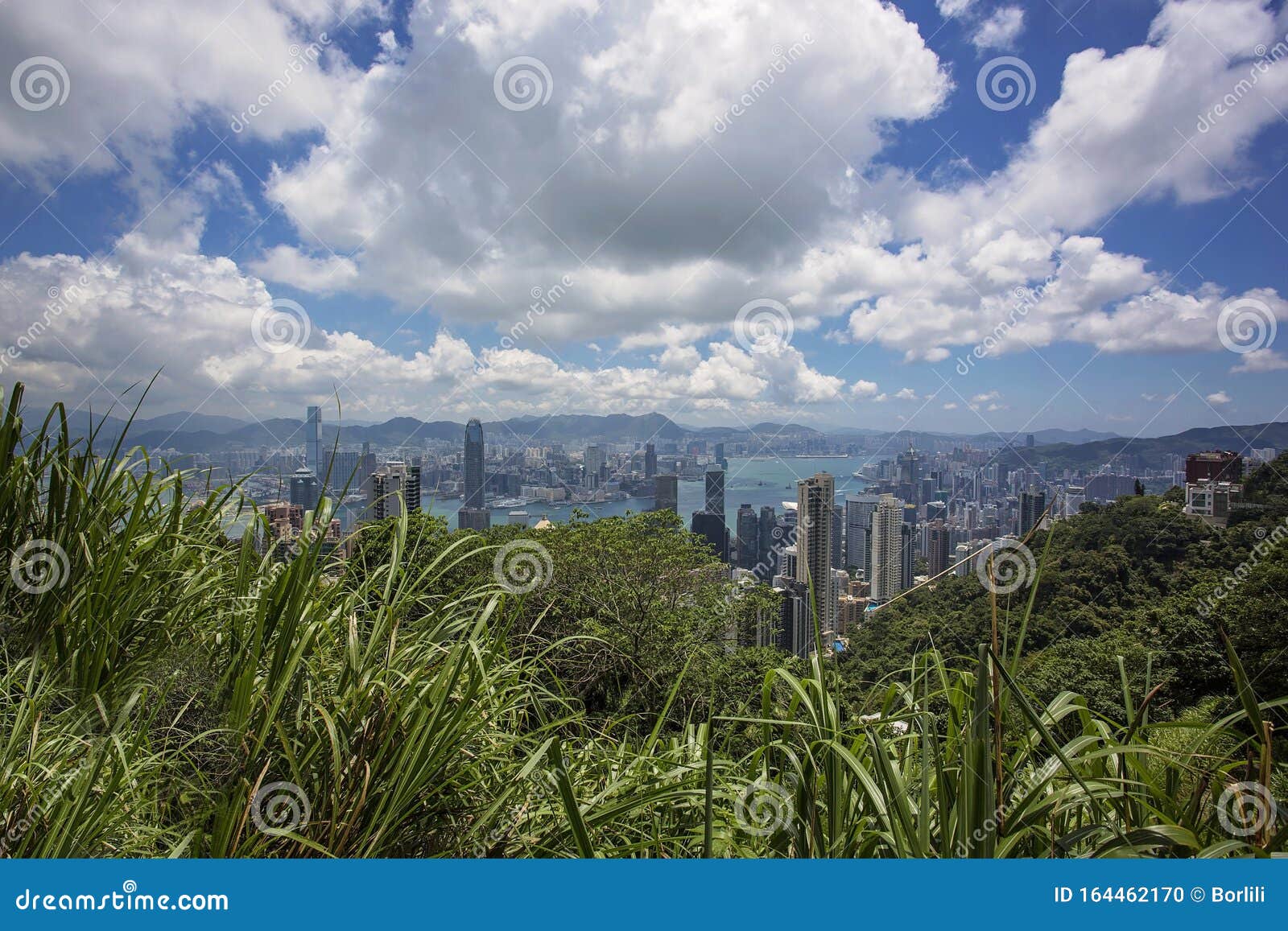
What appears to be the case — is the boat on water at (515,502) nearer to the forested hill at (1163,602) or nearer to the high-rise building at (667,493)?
the high-rise building at (667,493)

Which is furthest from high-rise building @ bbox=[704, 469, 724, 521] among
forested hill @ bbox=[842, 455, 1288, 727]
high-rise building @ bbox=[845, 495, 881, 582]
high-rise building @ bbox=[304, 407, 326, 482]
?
high-rise building @ bbox=[304, 407, 326, 482]

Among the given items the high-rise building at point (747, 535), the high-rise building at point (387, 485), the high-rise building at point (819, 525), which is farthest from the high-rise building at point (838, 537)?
the high-rise building at point (387, 485)

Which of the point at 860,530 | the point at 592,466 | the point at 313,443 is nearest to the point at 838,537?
the point at 860,530

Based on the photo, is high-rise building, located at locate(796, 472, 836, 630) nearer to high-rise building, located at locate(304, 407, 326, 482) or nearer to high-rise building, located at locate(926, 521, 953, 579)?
high-rise building, located at locate(926, 521, 953, 579)

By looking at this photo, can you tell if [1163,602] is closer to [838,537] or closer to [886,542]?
[886,542]

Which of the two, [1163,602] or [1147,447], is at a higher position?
[1147,447]

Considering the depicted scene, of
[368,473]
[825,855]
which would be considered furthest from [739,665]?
[825,855]
